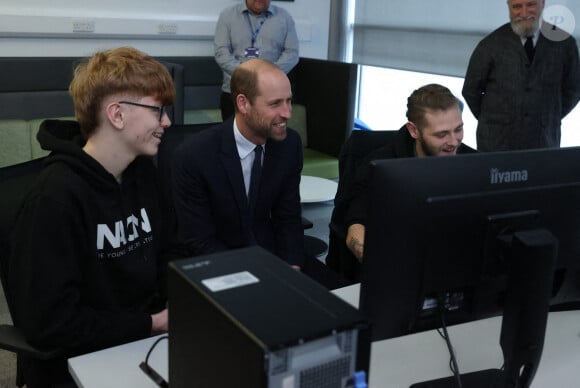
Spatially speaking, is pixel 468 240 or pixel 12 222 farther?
pixel 12 222

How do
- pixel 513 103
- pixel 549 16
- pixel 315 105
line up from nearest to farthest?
1. pixel 513 103
2. pixel 549 16
3. pixel 315 105

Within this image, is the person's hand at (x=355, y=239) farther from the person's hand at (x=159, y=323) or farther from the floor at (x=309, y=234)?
the floor at (x=309, y=234)

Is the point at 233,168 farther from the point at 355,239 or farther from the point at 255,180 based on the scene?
the point at 355,239

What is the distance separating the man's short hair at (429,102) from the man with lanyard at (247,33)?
8.91ft

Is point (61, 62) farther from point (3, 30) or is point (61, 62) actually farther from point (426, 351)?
point (426, 351)

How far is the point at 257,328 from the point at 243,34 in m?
4.24

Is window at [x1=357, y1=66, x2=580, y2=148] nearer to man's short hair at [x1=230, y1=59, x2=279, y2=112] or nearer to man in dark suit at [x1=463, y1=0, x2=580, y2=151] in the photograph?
man in dark suit at [x1=463, y1=0, x2=580, y2=151]

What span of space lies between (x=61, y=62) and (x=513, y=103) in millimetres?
3107

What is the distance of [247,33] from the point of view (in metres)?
4.80

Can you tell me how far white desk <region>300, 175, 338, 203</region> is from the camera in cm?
350

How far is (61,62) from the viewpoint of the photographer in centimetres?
455

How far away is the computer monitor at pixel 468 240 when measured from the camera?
107 centimetres

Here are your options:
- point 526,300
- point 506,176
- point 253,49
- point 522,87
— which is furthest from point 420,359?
point 253,49

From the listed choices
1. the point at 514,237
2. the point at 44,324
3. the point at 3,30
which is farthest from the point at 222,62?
the point at 514,237
